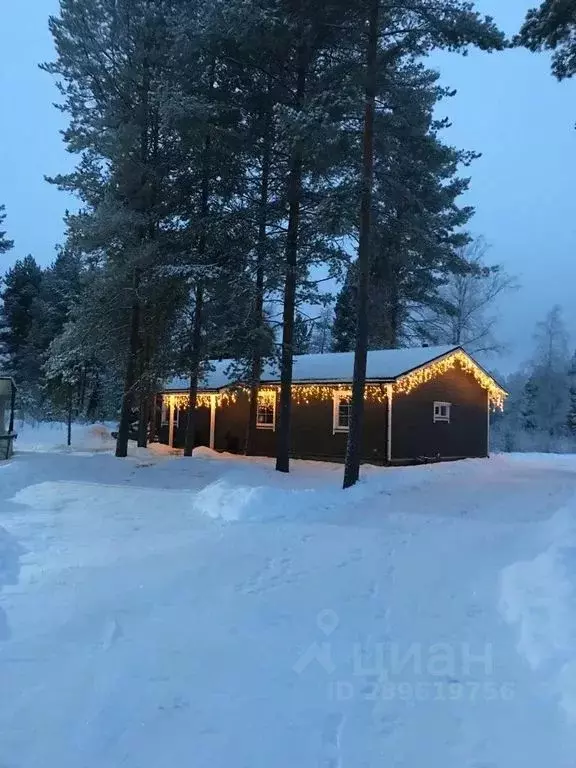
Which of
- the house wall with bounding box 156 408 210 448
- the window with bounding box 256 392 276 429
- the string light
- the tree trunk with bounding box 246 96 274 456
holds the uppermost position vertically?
the tree trunk with bounding box 246 96 274 456

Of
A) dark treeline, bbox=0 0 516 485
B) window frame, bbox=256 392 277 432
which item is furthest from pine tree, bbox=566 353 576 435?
window frame, bbox=256 392 277 432

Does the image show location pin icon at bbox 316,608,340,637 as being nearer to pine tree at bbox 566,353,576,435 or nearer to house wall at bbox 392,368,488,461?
house wall at bbox 392,368,488,461

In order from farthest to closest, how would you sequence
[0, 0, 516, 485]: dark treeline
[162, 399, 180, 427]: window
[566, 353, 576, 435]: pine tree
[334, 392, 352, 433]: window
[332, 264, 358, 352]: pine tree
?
[566, 353, 576, 435]: pine tree
[332, 264, 358, 352]: pine tree
[162, 399, 180, 427]: window
[334, 392, 352, 433]: window
[0, 0, 516, 485]: dark treeline

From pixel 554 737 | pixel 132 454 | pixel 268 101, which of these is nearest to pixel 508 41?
pixel 268 101

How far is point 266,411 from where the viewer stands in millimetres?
21812

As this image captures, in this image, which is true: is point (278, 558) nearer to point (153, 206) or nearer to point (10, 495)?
point (10, 495)

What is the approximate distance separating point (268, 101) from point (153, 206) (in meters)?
4.58

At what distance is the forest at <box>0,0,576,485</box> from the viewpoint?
42.5ft

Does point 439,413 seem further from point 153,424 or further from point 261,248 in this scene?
point 153,424

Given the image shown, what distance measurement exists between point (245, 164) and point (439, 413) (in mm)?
9969

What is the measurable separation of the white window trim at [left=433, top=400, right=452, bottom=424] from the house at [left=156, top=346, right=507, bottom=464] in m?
0.02

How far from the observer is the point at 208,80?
15.9 metres

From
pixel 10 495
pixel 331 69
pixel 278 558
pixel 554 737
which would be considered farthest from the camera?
pixel 331 69

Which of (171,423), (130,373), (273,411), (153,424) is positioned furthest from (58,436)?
(130,373)
